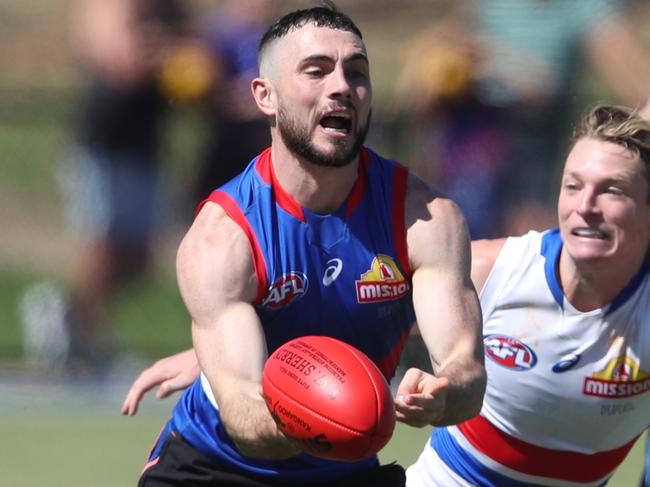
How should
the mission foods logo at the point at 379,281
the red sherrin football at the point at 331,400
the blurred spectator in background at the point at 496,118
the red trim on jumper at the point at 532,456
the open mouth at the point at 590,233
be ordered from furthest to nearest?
the blurred spectator in background at the point at 496,118
the red trim on jumper at the point at 532,456
the open mouth at the point at 590,233
the mission foods logo at the point at 379,281
the red sherrin football at the point at 331,400

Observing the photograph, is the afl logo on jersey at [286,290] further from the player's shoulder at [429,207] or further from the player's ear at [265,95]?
the player's ear at [265,95]

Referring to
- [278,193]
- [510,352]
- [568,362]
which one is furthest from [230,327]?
[568,362]

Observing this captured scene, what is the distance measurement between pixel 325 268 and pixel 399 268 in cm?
21

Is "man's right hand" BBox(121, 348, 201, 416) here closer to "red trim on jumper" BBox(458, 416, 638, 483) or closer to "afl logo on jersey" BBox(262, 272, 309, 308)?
"afl logo on jersey" BBox(262, 272, 309, 308)

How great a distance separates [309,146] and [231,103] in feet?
16.1

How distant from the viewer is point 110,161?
29.5ft

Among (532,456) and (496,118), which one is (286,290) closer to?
(532,456)

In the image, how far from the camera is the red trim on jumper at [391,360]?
14.3 feet

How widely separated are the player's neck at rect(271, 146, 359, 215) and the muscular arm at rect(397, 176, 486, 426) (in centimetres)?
19

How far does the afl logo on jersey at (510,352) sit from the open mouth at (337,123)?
36.9 inches

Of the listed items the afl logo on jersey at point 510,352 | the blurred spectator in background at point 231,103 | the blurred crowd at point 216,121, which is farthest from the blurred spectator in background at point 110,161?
the afl logo on jersey at point 510,352

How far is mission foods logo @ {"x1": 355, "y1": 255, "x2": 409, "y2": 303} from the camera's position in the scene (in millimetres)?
4223

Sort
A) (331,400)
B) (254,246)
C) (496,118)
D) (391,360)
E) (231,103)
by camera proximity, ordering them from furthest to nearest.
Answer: (496,118)
(231,103)
(391,360)
(254,246)
(331,400)

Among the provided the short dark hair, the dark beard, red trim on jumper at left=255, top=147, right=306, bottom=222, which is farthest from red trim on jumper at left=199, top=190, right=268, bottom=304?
the short dark hair
